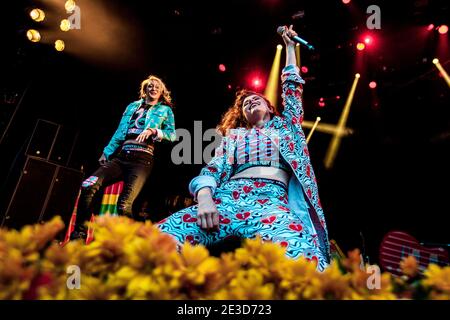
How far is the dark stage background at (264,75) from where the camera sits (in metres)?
4.30

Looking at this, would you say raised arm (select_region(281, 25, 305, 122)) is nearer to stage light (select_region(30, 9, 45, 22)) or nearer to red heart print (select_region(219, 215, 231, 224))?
red heart print (select_region(219, 215, 231, 224))

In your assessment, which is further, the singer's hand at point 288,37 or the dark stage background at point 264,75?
the dark stage background at point 264,75

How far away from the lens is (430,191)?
5.14m

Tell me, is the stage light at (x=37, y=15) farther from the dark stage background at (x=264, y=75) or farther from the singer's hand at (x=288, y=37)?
the singer's hand at (x=288, y=37)

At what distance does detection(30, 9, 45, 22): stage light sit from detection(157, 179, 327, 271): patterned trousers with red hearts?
12.7 feet

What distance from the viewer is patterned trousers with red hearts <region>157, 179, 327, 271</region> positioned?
1242 millimetres

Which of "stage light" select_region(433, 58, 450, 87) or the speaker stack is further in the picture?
"stage light" select_region(433, 58, 450, 87)

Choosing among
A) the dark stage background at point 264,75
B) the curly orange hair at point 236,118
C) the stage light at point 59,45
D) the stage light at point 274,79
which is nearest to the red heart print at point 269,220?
the curly orange hair at point 236,118

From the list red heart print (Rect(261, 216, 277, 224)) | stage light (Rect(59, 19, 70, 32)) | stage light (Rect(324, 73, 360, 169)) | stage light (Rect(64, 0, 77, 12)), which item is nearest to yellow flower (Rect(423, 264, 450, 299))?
red heart print (Rect(261, 216, 277, 224))

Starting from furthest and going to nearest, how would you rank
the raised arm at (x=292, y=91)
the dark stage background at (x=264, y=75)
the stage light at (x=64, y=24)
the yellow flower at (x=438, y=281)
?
the dark stage background at (x=264, y=75), the stage light at (x=64, y=24), the raised arm at (x=292, y=91), the yellow flower at (x=438, y=281)

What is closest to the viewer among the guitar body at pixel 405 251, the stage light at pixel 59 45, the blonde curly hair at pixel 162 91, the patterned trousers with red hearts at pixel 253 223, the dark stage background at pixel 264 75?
the patterned trousers with red hearts at pixel 253 223

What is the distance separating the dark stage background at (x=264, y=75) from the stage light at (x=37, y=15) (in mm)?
156
